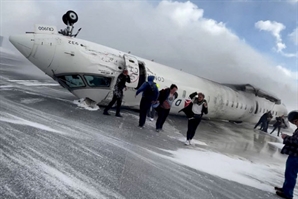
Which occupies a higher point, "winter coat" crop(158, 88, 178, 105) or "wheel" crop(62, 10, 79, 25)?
"wheel" crop(62, 10, 79, 25)

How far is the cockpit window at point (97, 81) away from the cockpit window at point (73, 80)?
27 centimetres

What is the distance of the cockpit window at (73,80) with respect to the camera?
32.9 feet

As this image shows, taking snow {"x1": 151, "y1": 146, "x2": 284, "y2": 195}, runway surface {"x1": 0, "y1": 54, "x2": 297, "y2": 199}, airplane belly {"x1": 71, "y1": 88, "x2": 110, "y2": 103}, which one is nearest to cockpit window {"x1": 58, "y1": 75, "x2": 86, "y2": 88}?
airplane belly {"x1": 71, "y1": 88, "x2": 110, "y2": 103}

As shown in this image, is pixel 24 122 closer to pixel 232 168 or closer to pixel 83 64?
pixel 83 64

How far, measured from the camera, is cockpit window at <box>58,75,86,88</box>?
10026 mm

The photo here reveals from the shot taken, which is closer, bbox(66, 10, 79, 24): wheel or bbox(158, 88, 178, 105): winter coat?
bbox(158, 88, 178, 105): winter coat

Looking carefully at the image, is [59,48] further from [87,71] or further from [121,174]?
[121,174]

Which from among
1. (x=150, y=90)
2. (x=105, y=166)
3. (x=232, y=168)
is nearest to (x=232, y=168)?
(x=232, y=168)

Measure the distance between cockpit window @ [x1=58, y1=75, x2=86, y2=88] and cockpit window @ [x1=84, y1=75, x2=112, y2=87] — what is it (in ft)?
0.88

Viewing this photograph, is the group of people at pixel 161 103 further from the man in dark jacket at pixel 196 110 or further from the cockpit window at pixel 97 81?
the cockpit window at pixel 97 81

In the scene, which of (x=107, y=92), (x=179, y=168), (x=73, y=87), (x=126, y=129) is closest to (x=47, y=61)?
(x=73, y=87)

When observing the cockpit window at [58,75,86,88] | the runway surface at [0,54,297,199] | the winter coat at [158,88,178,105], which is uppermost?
the winter coat at [158,88,178,105]

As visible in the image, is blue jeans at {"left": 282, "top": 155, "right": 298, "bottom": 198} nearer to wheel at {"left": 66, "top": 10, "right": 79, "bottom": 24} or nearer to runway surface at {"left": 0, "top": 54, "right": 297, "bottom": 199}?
runway surface at {"left": 0, "top": 54, "right": 297, "bottom": 199}

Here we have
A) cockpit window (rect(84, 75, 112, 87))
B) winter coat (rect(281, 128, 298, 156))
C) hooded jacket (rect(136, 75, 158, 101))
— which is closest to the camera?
winter coat (rect(281, 128, 298, 156))
